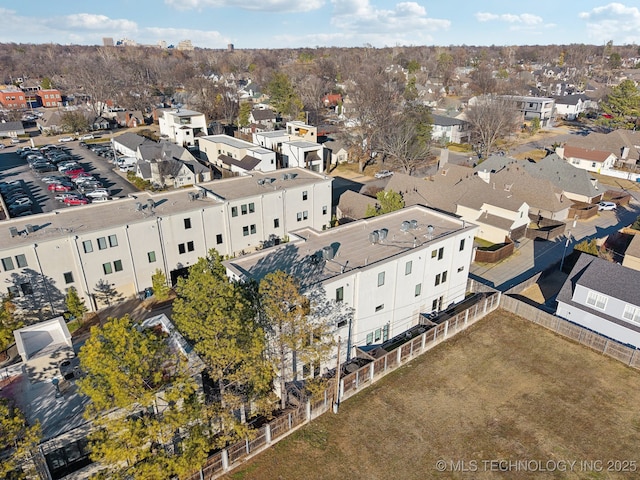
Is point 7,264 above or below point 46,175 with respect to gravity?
above

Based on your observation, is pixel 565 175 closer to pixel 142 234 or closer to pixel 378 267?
pixel 378 267

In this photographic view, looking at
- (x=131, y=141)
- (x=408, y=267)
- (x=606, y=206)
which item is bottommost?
(x=606, y=206)

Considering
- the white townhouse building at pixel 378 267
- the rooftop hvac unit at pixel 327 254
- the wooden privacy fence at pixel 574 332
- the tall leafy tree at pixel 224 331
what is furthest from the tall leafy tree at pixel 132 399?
the wooden privacy fence at pixel 574 332

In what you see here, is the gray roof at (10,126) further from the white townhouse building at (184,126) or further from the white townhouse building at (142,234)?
the white townhouse building at (142,234)

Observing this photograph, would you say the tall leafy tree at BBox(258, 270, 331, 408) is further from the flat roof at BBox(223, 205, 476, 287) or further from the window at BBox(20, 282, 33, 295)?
the window at BBox(20, 282, 33, 295)

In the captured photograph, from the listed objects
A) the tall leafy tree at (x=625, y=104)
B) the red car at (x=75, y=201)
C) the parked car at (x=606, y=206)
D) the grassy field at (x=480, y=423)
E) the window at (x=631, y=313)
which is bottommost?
the grassy field at (x=480, y=423)

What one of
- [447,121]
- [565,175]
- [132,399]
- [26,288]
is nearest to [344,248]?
[132,399]

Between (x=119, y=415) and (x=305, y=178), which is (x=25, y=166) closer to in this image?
(x=305, y=178)

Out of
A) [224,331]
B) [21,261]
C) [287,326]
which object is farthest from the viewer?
[21,261]
